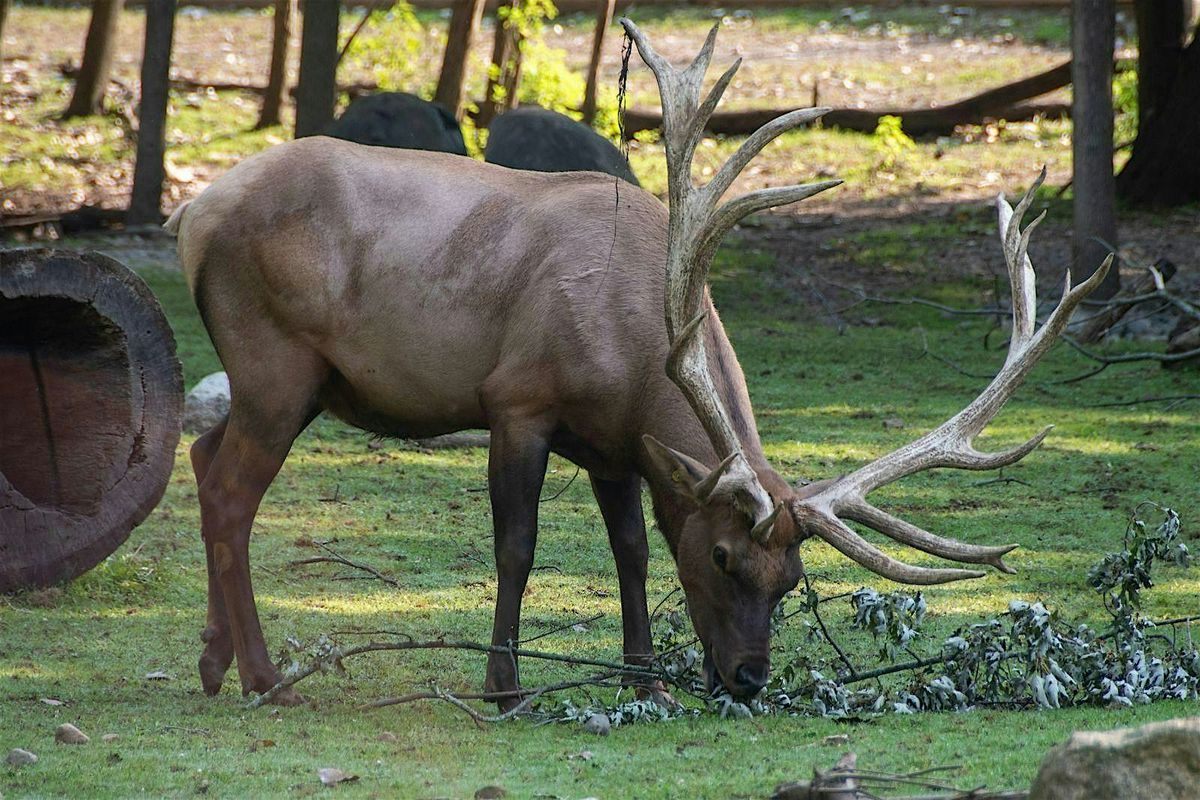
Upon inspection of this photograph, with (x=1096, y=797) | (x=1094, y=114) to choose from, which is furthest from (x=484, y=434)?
(x=1096, y=797)

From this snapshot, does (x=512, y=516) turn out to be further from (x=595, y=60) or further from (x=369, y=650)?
(x=595, y=60)

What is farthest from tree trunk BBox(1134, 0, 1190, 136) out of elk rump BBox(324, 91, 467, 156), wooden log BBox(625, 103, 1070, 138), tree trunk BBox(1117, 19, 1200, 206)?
elk rump BBox(324, 91, 467, 156)

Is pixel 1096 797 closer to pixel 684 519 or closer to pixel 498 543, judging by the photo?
pixel 684 519

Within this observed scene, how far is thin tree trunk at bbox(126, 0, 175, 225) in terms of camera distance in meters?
14.0

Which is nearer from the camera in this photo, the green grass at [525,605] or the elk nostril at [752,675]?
the green grass at [525,605]

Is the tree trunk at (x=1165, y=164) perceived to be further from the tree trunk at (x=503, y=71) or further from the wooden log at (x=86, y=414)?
the wooden log at (x=86, y=414)

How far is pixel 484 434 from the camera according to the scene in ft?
33.7

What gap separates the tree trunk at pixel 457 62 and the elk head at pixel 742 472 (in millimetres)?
11869

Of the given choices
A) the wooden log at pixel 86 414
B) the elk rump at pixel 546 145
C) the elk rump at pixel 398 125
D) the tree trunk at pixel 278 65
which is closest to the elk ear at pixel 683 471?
the wooden log at pixel 86 414

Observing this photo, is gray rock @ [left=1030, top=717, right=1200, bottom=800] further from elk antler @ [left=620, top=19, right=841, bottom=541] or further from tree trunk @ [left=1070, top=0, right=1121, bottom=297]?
tree trunk @ [left=1070, top=0, right=1121, bottom=297]

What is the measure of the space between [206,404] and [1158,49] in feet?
34.9

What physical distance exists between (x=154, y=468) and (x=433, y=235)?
1867 millimetres

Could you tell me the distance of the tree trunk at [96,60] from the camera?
64.1 ft

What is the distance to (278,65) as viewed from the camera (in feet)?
65.3
